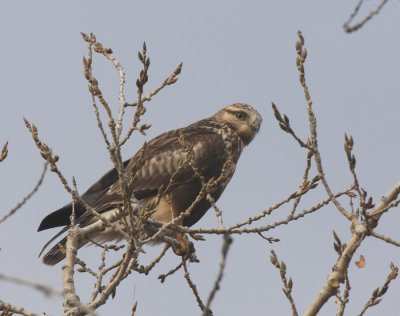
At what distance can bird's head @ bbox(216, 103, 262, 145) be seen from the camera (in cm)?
955

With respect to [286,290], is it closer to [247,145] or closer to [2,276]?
[2,276]

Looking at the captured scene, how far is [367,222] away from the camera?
382 centimetres

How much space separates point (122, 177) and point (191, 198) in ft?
12.2

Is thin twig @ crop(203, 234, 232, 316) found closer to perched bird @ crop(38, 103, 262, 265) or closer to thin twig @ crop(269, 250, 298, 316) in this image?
thin twig @ crop(269, 250, 298, 316)

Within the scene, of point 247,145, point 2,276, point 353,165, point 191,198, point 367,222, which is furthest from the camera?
point 247,145

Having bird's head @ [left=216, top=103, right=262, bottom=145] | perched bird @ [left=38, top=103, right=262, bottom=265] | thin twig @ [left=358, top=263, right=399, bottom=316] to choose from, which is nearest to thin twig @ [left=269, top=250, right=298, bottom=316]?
thin twig @ [left=358, top=263, right=399, bottom=316]

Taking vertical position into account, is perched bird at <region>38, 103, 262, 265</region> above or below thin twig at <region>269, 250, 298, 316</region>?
above

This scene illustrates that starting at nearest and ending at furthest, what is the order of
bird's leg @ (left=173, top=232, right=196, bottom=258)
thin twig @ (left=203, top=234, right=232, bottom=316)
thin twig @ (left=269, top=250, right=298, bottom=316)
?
thin twig @ (left=203, top=234, right=232, bottom=316)
thin twig @ (left=269, top=250, right=298, bottom=316)
bird's leg @ (left=173, top=232, right=196, bottom=258)

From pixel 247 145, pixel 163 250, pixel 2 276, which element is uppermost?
pixel 247 145

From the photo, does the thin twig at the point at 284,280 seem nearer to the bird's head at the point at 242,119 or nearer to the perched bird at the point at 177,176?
the perched bird at the point at 177,176

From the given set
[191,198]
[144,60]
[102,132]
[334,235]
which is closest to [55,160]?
[102,132]

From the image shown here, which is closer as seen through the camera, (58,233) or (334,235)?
(334,235)

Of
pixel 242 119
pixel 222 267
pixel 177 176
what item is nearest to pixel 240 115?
pixel 242 119

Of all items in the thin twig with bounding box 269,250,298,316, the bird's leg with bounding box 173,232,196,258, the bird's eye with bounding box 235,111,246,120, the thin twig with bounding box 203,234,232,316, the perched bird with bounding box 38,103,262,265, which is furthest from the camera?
the bird's eye with bounding box 235,111,246,120
